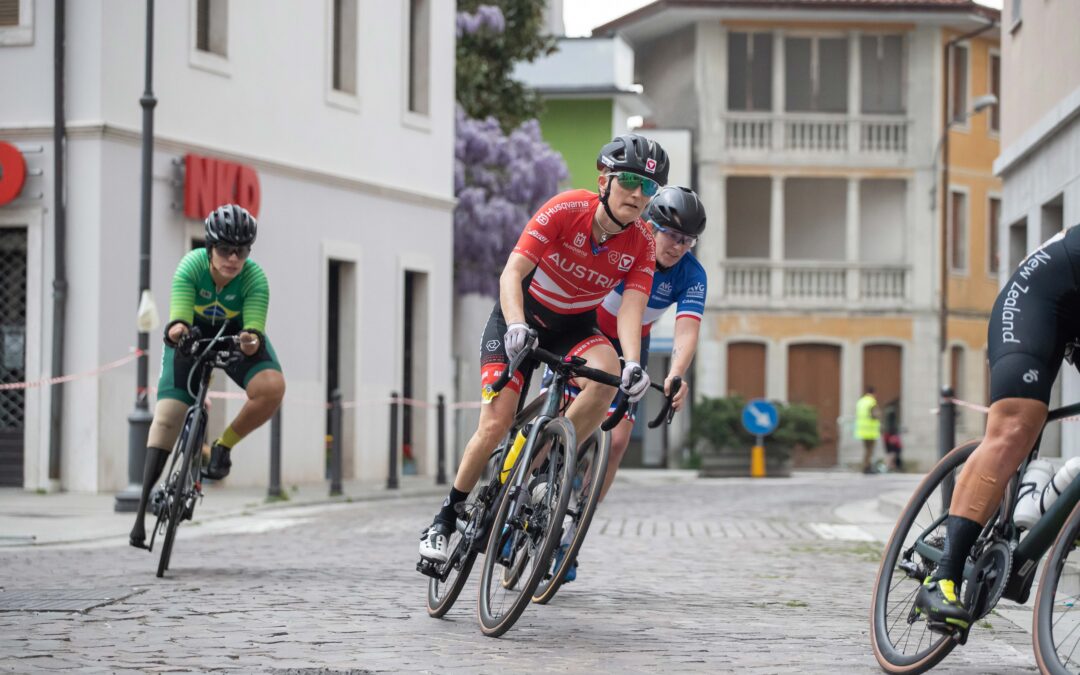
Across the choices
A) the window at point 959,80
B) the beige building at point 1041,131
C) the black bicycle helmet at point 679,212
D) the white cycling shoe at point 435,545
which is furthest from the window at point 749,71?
the white cycling shoe at point 435,545

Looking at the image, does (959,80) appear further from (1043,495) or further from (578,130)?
(1043,495)

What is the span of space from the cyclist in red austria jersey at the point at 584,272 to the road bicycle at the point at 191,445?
7.70ft

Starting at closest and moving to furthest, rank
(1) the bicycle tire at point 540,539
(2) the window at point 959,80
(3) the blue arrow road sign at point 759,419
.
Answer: (1) the bicycle tire at point 540,539 < (3) the blue arrow road sign at point 759,419 < (2) the window at point 959,80

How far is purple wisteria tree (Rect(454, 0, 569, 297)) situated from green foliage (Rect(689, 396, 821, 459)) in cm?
517

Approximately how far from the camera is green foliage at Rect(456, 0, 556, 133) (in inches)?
1339

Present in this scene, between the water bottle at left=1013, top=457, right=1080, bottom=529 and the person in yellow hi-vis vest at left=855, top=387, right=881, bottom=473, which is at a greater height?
the water bottle at left=1013, top=457, right=1080, bottom=529

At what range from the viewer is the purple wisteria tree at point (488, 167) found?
3219cm

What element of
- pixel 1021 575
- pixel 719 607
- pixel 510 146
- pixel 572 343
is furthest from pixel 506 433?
pixel 510 146

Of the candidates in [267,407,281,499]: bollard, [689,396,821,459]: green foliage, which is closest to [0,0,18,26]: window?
[267,407,281,499]: bollard

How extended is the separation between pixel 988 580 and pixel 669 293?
307cm

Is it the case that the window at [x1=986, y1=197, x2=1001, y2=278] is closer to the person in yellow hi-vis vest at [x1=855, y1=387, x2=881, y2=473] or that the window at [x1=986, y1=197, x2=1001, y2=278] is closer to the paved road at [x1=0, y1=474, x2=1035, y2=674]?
the person in yellow hi-vis vest at [x1=855, y1=387, x2=881, y2=473]

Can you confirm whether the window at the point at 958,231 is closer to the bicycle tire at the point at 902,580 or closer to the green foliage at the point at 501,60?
the green foliage at the point at 501,60

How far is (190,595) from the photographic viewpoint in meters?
8.26

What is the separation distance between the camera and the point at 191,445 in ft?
30.3
